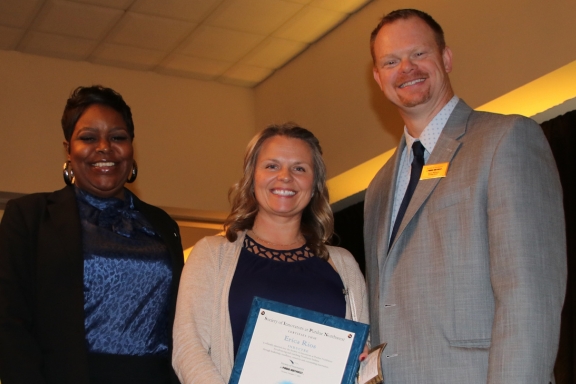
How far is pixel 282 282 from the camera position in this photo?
2779 millimetres

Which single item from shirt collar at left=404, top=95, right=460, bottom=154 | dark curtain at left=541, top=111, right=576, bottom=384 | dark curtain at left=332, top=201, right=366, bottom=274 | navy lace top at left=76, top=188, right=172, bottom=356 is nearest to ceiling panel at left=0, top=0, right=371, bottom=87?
dark curtain at left=332, top=201, right=366, bottom=274

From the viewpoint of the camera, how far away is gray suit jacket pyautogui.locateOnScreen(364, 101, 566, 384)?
7.43 ft

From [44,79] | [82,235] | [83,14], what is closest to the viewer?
[82,235]

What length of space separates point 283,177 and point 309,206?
10.3 inches

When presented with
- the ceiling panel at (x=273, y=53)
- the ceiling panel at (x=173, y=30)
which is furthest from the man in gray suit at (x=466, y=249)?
the ceiling panel at (x=273, y=53)

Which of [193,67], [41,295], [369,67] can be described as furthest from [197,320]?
[193,67]

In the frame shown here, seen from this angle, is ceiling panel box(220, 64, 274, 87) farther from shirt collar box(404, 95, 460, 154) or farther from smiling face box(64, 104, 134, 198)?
shirt collar box(404, 95, 460, 154)

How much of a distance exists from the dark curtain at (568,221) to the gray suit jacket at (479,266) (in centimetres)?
338

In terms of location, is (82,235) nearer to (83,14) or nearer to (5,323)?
(5,323)

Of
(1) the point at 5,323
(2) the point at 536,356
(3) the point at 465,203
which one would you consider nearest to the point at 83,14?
(1) the point at 5,323

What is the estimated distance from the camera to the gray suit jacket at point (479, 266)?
89.2 inches

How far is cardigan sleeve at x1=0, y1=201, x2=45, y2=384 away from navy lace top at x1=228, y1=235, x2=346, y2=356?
74cm

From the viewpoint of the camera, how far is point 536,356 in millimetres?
2215

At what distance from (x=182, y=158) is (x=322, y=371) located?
19.6 ft
